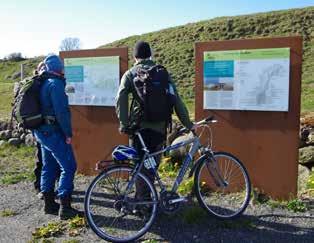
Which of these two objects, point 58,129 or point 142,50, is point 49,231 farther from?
point 142,50

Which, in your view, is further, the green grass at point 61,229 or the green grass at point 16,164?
the green grass at point 16,164

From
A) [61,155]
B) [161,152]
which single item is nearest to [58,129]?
[61,155]

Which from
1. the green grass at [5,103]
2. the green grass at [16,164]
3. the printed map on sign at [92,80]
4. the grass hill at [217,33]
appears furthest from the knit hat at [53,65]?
the grass hill at [217,33]

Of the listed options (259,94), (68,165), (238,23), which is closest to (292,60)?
(259,94)

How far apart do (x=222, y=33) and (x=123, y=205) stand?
30537 millimetres

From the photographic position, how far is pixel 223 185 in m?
5.80

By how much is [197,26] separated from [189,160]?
33218 mm

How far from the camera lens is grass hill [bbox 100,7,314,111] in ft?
95.8

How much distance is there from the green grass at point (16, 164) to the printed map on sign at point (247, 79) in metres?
3.46

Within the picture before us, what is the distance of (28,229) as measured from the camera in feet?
18.6

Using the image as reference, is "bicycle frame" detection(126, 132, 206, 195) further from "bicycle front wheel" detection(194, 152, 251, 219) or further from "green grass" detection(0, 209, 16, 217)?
"green grass" detection(0, 209, 16, 217)

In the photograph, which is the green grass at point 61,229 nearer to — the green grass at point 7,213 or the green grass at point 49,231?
the green grass at point 49,231

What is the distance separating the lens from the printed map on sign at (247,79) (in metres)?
6.14

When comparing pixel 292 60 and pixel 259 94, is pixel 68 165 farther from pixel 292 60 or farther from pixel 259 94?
pixel 292 60
